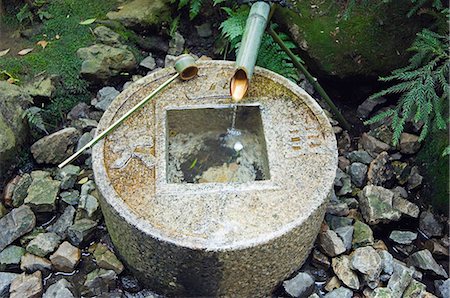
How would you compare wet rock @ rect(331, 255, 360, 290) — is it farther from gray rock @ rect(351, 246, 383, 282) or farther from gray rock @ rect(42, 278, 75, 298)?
gray rock @ rect(42, 278, 75, 298)

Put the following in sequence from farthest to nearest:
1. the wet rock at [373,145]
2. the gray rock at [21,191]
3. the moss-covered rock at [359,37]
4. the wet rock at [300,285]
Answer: the moss-covered rock at [359,37]
the wet rock at [373,145]
the gray rock at [21,191]
the wet rock at [300,285]

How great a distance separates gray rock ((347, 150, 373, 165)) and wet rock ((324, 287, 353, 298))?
3.25 ft

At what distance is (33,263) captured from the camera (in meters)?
3.12

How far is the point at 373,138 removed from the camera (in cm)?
378

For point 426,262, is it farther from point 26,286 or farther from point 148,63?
point 148,63

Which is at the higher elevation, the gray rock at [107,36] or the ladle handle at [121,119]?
the ladle handle at [121,119]

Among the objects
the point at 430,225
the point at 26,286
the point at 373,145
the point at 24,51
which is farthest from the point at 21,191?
the point at 430,225

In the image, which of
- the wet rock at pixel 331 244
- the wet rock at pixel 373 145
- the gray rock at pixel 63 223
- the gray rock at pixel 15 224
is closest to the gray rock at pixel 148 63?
the gray rock at pixel 63 223

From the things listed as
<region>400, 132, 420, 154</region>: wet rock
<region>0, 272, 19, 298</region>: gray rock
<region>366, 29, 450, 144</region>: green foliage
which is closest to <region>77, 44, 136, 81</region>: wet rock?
<region>0, 272, 19, 298</region>: gray rock

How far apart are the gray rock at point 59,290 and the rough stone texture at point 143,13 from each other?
2217mm

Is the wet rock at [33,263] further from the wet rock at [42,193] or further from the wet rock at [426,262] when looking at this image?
the wet rock at [426,262]

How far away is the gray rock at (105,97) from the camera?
3.97 meters

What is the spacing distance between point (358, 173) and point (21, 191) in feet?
7.18

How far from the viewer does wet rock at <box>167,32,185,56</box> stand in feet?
14.3
